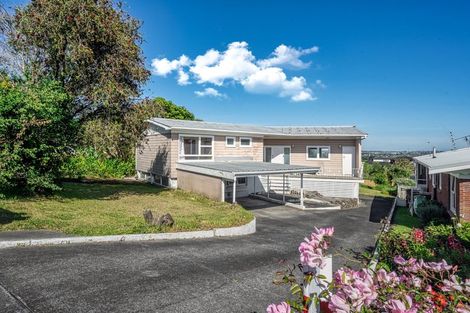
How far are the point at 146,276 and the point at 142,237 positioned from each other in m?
3.07

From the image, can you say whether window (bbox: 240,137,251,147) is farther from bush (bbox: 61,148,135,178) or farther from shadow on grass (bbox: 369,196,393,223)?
bush (bbox: 61,148,135,178)

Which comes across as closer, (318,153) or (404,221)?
(404,221)

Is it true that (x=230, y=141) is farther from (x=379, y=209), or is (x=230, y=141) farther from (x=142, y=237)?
(x=142, y=237)

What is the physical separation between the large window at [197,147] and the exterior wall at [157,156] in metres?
1.17

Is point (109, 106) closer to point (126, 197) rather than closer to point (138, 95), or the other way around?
point (138, 95)

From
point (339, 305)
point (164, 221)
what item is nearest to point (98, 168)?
point (164, 221)

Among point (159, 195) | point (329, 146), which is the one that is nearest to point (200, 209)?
point (159, 195)

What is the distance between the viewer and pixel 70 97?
14422 mm

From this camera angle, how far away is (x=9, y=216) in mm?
9688

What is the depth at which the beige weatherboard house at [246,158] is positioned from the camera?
59.3ft

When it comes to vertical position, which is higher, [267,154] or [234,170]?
[267,154]

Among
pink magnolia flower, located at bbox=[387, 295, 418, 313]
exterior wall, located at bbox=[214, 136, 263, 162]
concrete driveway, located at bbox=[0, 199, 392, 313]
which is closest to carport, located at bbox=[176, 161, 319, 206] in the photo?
exterior wall, located at bbox=[214, 136, 263, 162]

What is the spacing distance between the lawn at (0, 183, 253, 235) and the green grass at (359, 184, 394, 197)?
16469mm

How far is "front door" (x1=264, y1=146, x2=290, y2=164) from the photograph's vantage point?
27.6m
